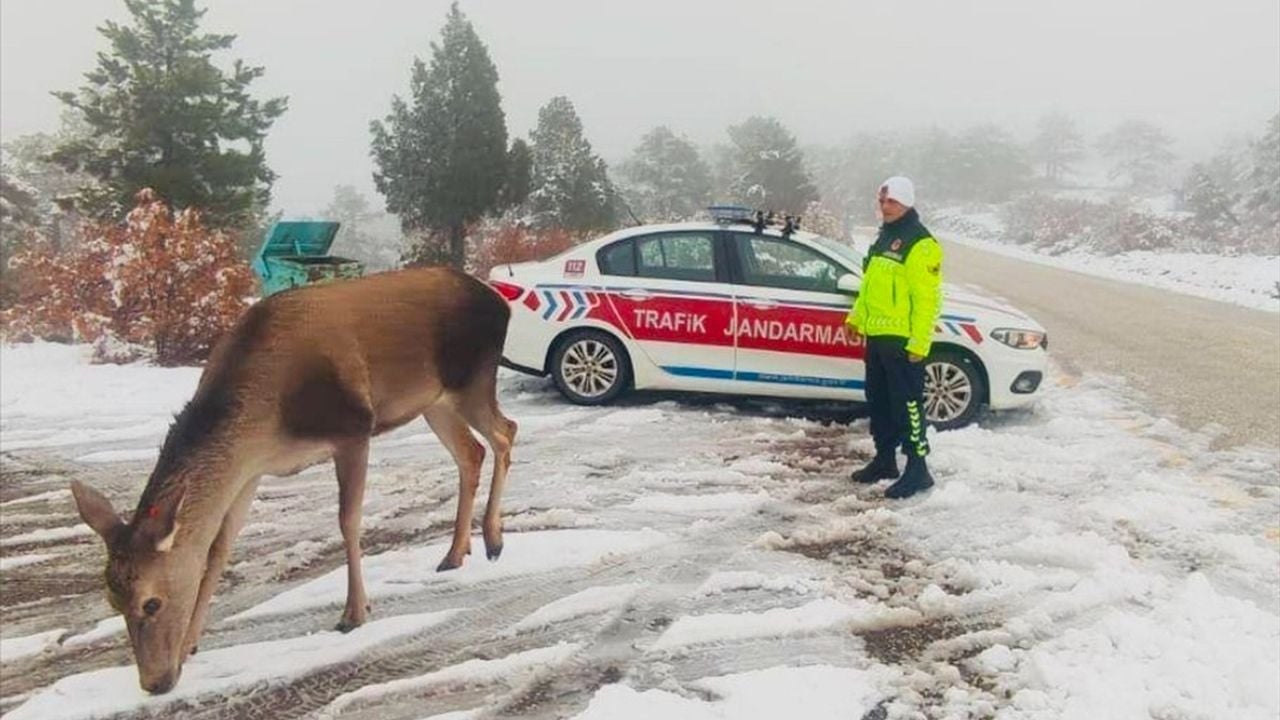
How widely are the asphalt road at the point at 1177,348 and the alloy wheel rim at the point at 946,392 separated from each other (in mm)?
1991

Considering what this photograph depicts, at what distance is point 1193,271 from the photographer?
27.7 metres

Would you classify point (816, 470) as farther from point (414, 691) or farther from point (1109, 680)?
point (414, 691)

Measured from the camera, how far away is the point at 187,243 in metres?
12.2

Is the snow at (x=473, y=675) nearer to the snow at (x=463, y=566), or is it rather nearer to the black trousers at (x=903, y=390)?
the snow at (x=463, y=566)

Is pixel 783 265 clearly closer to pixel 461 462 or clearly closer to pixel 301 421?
pixel 461 462

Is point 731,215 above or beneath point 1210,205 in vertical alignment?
above

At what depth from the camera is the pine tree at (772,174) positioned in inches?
1674

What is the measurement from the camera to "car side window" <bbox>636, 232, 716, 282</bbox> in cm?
824

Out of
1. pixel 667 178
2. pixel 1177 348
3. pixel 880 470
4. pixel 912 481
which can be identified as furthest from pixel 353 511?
pixel 667 178

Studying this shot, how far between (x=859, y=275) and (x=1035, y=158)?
10961cm

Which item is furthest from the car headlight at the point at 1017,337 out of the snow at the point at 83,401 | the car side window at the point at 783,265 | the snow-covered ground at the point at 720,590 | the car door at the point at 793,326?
the snow at the point at 83,401

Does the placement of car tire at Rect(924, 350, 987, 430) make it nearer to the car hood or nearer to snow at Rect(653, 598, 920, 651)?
the car hood

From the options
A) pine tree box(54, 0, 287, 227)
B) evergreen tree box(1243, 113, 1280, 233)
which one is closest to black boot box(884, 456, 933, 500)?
pine tree box(54, 0, 287, 227)

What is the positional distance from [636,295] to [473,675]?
500 centimetres
